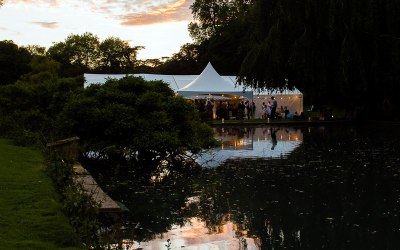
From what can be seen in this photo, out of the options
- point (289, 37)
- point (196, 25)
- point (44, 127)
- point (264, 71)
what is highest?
point (196, 25)

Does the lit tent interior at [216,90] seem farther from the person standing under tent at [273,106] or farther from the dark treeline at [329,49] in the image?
the dark treeline at [329,49]

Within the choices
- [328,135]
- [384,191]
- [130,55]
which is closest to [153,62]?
[130,55]

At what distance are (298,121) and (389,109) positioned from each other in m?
6.43

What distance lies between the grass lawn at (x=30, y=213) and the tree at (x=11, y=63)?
217ft

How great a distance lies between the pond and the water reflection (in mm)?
110

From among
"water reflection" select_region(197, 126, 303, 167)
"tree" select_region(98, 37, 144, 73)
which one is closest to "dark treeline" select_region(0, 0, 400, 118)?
"water reflection" select_region(197, 126, 303, 167)

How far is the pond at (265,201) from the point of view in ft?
26.6

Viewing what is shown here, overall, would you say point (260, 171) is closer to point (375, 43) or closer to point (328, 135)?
point (328, 135)

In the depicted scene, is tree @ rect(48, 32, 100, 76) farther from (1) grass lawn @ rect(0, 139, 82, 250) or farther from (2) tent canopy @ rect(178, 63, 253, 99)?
(1) grass lawn @ rect(0, 139, 82, 250)

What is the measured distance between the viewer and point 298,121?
122 ft

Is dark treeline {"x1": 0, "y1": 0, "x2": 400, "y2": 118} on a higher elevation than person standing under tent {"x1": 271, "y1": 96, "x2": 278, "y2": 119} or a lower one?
higher

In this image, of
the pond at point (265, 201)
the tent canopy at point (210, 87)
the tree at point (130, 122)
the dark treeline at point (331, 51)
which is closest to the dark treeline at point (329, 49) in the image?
the dark treeline at point (331, 51)

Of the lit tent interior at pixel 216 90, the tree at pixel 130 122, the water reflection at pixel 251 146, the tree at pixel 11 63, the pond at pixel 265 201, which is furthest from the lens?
the tree at pixel 11 63

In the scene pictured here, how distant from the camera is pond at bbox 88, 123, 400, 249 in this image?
809cm
